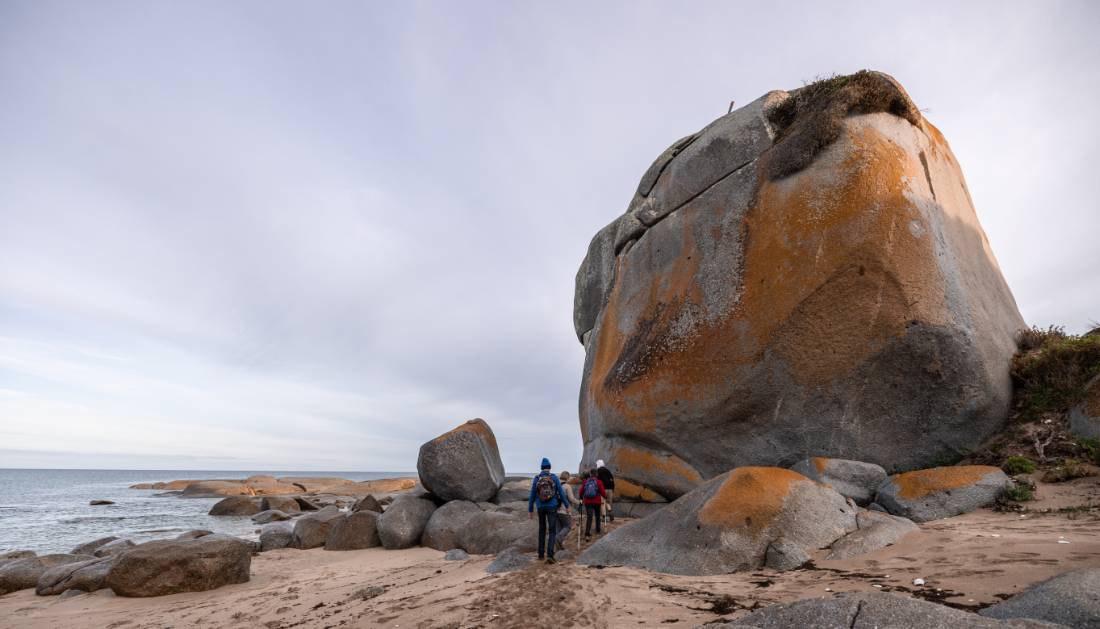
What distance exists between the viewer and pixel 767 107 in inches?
563

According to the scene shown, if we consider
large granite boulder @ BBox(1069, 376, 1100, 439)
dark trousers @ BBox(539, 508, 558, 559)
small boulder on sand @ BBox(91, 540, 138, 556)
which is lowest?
small boulder on sand @ BBox(91, 540, 138, 556)

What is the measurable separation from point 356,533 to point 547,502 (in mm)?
8884

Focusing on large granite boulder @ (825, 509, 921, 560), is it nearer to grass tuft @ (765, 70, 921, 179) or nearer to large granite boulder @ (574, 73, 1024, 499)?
large granite boulder @ (574, 73, 1024, 499)

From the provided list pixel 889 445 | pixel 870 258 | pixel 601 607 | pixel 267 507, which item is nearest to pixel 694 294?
pixel 870 258

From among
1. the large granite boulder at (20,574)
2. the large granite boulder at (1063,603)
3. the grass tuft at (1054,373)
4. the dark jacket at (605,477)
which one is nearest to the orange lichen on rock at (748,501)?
the large granite boulder at (1063,603)

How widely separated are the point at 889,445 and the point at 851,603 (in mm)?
8724

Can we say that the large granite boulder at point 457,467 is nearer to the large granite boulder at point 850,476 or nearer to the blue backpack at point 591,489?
the blue backpack at point 591,489

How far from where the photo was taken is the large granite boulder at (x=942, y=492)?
9062 mm

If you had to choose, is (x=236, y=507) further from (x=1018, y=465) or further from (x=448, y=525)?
(x=1018, y=465)

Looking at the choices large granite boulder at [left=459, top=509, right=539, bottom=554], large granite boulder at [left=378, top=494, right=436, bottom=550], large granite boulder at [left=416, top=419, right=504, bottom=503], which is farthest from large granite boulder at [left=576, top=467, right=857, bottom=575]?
large granite boulder at [left=416, top=419, right=504, bottom=503]

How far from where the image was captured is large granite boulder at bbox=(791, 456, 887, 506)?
1010 cm

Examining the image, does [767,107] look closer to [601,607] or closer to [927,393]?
[927,393]

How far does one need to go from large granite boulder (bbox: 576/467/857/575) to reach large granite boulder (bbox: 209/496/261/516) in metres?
30.7

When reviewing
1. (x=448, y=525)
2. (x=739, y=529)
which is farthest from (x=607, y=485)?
(x=739, y=529)
